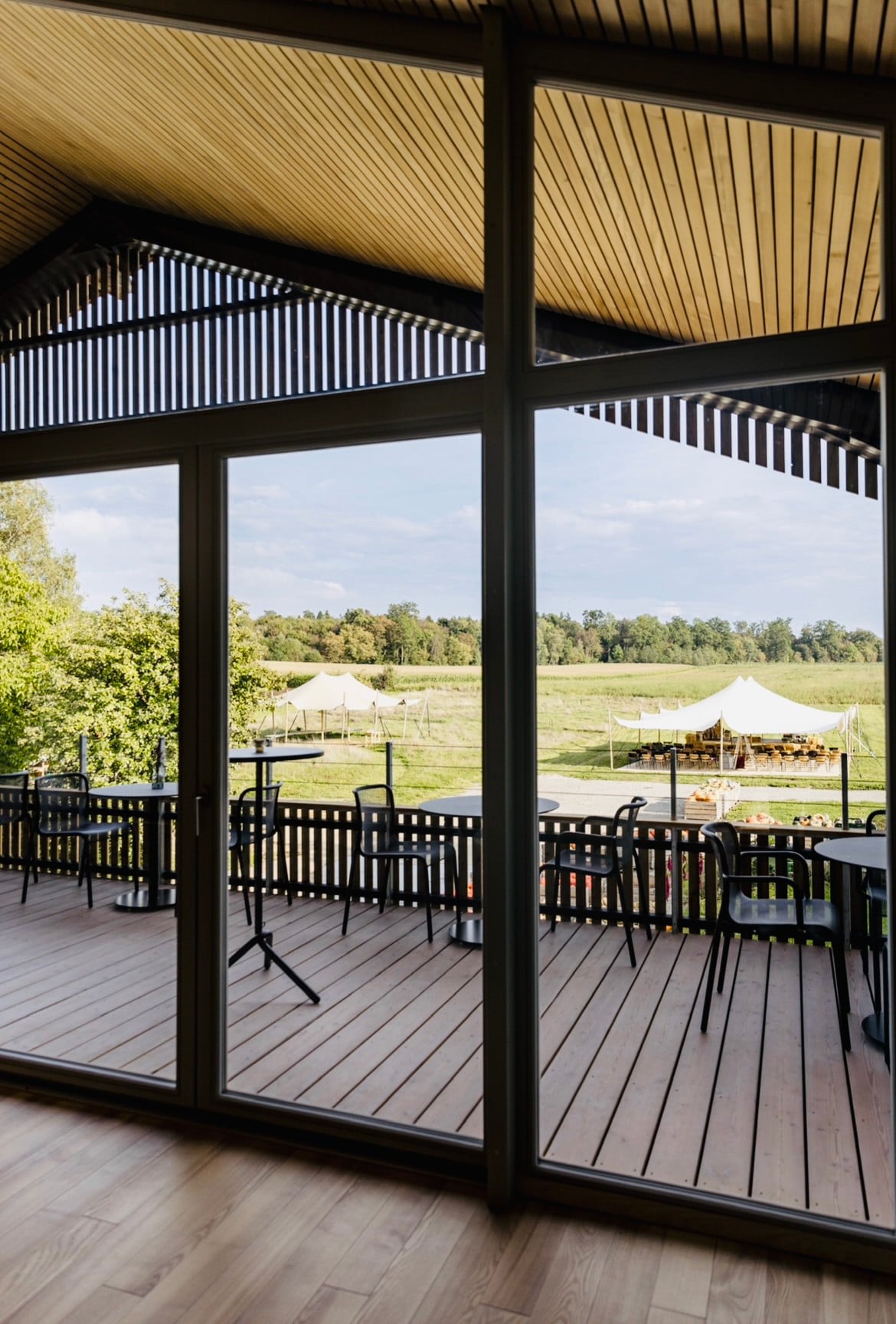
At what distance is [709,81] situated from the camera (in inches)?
97.3

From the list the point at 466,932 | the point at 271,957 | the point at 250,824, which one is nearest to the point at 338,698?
the point at 250,824

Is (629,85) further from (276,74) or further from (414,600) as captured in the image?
(414,600)

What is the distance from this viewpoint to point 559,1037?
366 centimetres

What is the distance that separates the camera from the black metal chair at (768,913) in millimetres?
3592

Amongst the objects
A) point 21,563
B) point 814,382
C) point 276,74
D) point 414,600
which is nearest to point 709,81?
point 814,382

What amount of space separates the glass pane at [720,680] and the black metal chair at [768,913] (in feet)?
0.83

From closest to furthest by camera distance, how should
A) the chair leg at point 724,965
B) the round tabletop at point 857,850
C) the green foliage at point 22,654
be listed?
the round tabletop at point 857,850
the green foliage at point 22,654
the chair leg at point 724,965

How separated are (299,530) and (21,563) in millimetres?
1348

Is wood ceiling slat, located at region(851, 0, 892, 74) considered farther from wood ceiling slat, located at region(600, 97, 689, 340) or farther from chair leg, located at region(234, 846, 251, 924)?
chair leg, located at region(234, 846, 251, 924)

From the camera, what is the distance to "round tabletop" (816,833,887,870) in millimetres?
3367

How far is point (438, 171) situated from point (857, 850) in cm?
297

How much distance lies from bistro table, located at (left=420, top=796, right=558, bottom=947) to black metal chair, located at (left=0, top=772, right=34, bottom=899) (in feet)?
6.81

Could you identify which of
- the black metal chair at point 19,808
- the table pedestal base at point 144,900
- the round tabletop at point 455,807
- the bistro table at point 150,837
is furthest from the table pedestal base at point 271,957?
the black metal chair at point 19,808

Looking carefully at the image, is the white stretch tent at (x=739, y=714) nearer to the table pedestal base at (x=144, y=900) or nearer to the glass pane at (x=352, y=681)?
the glass pane at (x=352, y=681)
